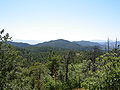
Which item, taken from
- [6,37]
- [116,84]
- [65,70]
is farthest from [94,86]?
[65,70]

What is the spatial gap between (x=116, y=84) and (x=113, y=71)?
2.29 ft

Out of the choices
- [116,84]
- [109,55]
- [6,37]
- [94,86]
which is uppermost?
[6,37]

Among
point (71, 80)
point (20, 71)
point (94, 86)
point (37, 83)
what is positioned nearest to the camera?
point (94, 86)

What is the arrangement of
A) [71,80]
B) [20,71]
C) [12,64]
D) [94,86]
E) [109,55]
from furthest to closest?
[71,80] → [20,71] → [12,64] → [94,86] → [109,55]

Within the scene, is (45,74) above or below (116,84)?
below

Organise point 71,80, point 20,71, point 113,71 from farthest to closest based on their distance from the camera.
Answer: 1. point 71,80
2. point 20,71
3. point 113,71

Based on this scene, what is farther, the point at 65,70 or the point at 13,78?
the point at 65,70

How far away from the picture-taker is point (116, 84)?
778cm

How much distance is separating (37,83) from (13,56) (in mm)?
21458

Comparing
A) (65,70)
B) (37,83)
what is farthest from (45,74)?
(65,70)

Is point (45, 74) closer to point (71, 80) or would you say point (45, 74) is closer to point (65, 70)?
point (71, 80)

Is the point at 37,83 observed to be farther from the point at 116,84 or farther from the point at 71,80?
the point at 116,84

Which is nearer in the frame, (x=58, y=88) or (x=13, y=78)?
(x=13, y=78)

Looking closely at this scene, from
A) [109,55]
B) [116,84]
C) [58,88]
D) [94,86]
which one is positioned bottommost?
[58,88]
